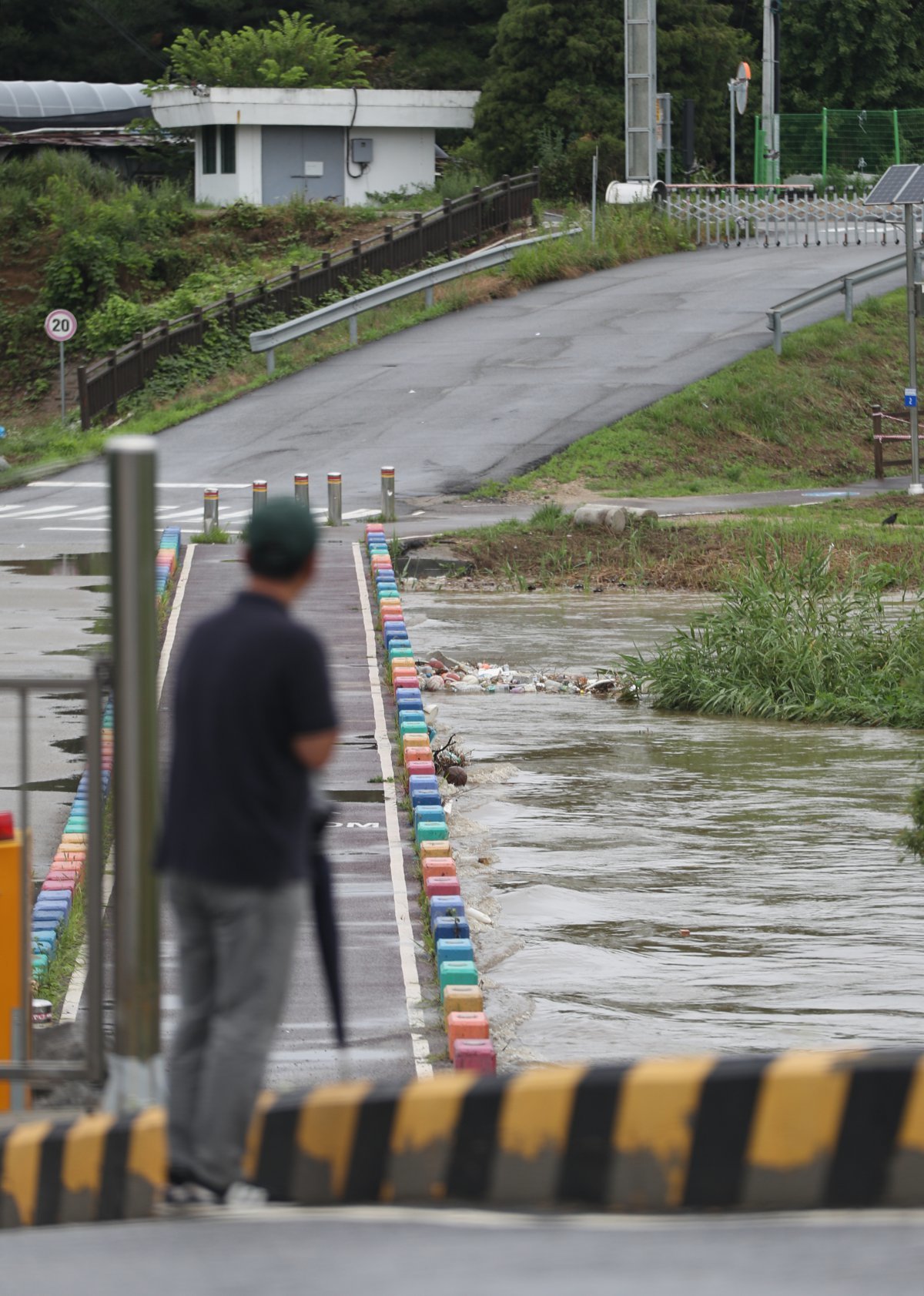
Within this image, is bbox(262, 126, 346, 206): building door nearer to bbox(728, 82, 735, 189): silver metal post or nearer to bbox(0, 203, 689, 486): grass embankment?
bbox(728, 82, 735, 189): silver metal post

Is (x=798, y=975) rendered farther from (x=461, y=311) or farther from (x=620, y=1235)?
(x=461, y=311)

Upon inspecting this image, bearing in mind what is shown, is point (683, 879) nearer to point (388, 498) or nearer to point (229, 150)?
point (388, 498)

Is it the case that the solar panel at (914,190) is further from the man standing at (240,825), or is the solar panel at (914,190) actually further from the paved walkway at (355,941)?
the man standing at (240,825)

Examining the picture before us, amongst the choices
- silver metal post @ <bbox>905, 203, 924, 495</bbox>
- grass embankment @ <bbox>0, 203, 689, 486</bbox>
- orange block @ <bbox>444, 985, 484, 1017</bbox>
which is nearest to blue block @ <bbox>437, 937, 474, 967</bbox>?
orange block @ <bbox>444, 985, 484, 1017</bbox>

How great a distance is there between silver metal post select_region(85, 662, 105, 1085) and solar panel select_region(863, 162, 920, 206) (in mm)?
20480

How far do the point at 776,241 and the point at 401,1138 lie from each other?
1592 inches

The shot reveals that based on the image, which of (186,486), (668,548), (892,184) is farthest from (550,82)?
(668,548)

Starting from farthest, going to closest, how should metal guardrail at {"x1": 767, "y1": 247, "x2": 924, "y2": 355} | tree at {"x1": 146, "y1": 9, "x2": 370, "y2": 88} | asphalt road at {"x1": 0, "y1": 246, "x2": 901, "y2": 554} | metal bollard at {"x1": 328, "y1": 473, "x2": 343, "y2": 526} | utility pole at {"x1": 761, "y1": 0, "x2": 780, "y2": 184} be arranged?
tree at {"x1": 146, "y1": 9, "x2": 370, "y2": 88} → utility pole at {"x1": 761, "y1": 0, "x2": 780, "y2": 184} → metal guardrail at {"x1": 767, "y1": 247, "x2": 924, "y2": 355} → asphalt road at {"x1": 0, "y1": 246, "x2": 901, "y2": 554} → metal bollard at {"x1": 328, "y1": 473, "x2": 343, "y2": 526}

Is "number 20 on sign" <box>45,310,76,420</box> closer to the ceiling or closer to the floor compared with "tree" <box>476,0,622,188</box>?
closer to the floor

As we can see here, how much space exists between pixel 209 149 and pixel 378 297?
609 inches

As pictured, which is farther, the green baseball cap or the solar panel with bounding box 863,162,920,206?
the solar panel with bounding box 863,162,920,206

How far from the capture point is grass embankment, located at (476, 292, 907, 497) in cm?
2827

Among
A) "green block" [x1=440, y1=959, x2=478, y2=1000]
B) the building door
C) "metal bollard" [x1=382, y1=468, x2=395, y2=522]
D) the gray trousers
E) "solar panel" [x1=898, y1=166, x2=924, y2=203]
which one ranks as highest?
the building door

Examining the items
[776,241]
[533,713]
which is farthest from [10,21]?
[533,713]
